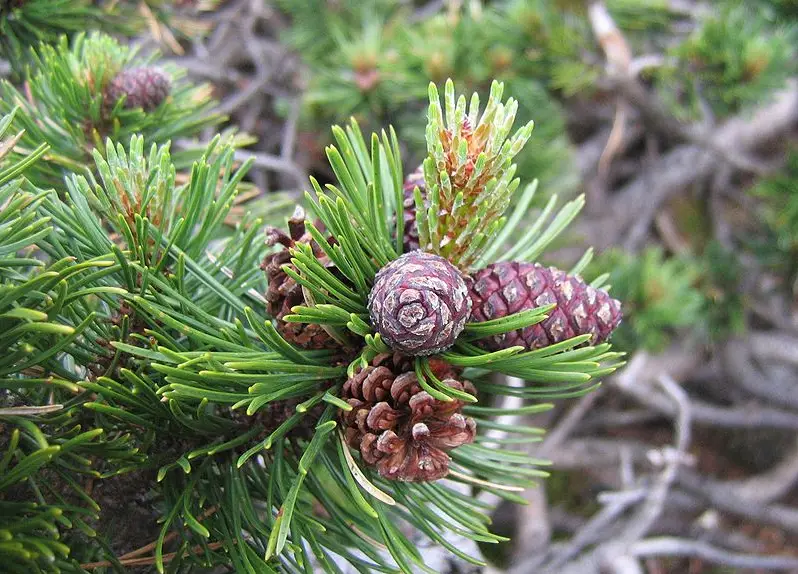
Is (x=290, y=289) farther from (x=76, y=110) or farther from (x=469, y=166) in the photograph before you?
(x=76, y=110)

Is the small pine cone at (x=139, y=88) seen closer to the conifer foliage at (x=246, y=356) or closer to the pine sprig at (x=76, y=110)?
the pine sprig at (x=76, y=110)

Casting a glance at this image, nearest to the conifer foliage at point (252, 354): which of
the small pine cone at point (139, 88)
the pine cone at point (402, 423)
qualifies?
the pine cone at point (402, 423)

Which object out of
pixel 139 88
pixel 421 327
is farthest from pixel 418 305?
pixel 139 88

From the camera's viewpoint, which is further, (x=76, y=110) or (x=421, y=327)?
(x=76, y=110)

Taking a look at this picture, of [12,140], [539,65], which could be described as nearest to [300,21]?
[539,65]

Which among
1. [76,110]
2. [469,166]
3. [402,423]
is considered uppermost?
[76,110]

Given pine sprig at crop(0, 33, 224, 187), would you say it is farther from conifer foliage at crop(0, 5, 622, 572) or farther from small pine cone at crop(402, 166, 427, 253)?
small pine cone at crop(402, 166, 427, 253)

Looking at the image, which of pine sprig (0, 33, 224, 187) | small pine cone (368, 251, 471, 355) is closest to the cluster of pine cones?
small pine cone (368, 251, 471, 355)
